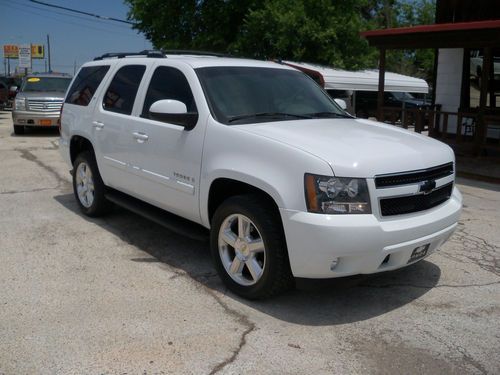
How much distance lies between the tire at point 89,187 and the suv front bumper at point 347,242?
3220 millimetres

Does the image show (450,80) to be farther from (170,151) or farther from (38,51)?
(38,51)

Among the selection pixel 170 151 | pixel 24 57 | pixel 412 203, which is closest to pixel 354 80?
pixel 170 151

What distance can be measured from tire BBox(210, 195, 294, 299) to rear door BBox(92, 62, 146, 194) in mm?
1439

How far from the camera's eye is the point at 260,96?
4949mm

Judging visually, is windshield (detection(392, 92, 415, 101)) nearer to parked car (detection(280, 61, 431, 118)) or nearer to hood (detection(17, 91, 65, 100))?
parked car (detection(280, 61, 431, 118))

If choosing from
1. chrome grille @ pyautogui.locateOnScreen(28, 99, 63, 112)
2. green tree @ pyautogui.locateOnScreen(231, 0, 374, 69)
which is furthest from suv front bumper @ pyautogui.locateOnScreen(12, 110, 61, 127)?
green tree @ pyautogui.locateOnScreen(231, 0, 374, 69)

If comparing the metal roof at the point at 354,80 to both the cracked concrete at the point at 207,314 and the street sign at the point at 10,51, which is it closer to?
the cracked concrete at the point at 207,314

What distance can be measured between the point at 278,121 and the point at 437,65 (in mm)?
11275

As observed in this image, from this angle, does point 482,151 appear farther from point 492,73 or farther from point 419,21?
point 419,21

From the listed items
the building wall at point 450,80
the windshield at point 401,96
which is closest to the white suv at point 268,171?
the building wall at point 450,80

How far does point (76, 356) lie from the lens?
3471 mm

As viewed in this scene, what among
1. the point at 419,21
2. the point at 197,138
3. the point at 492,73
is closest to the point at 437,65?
the point at 492,73

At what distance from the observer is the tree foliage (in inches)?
797

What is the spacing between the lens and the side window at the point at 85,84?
6.49m
